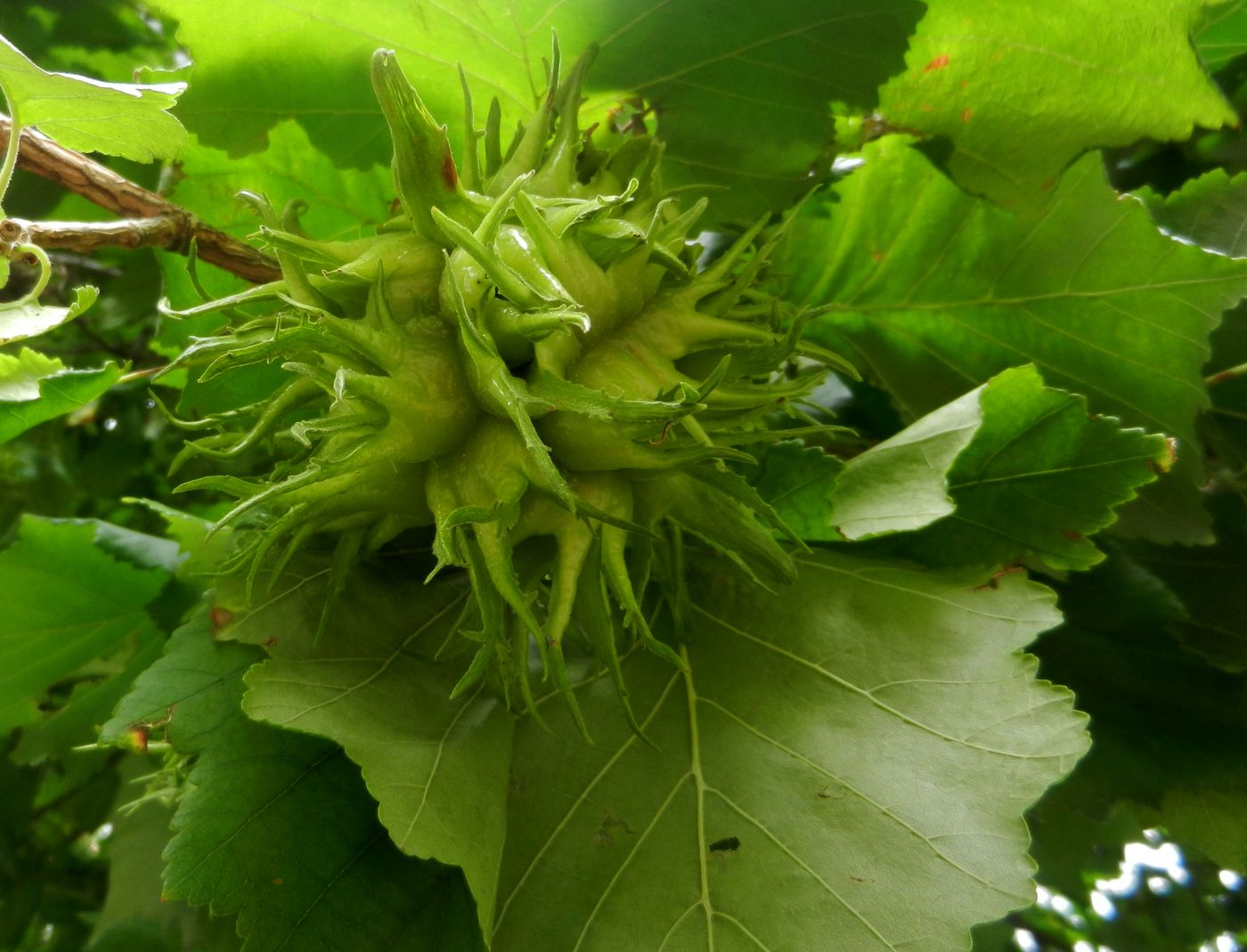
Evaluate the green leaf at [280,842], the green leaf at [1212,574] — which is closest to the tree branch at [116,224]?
the green leaf at [280,842]

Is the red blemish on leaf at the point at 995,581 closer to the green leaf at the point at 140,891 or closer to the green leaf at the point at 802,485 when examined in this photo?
the green leaf at the point at 802,485

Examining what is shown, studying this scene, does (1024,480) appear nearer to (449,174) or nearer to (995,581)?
(995,581)

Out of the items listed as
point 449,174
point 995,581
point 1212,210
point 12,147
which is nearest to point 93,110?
point 12,147

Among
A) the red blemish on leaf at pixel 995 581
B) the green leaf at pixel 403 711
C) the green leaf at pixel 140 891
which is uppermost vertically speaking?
the red blemish on leaf at pixel 995 581

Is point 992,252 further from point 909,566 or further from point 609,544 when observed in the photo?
point 609,544

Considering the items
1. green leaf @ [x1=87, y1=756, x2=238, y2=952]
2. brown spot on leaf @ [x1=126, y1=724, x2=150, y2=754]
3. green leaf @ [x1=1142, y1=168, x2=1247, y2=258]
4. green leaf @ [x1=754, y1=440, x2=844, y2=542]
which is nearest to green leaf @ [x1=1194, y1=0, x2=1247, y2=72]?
green leaf @ [x1=1142, y1=168, x2=1247, y2=258]

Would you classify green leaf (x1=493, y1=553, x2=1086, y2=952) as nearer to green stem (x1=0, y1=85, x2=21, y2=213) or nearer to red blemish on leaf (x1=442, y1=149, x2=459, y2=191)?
Answer: red blemish on leaf (x1=442, y1=149, x2=459, y2=191)
